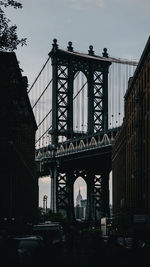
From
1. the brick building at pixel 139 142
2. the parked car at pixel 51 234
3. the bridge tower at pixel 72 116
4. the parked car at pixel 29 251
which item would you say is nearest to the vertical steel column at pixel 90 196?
the bridge tower at pixel 72 116

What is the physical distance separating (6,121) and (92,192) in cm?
12871

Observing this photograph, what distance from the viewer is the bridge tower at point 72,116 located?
14875 centimetres

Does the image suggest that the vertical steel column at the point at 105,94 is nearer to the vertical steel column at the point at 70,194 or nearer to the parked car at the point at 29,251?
the vertical steel column at the point at 70,194

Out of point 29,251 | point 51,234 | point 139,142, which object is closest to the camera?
point 29,251

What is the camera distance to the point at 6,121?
33.2 m

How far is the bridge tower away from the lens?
14875cm

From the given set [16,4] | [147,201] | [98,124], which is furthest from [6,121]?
[98,124]

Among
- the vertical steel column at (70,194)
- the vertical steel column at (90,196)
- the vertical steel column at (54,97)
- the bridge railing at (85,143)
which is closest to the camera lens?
the bridge railing at (85,143)

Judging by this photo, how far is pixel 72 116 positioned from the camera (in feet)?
487

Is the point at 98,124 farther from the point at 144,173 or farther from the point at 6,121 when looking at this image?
the point at 6,121

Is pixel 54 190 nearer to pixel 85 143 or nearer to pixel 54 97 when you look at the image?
pixel 85 143

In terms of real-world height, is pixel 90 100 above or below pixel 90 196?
above

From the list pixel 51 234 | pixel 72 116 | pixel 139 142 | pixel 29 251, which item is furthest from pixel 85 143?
pixel 29 251

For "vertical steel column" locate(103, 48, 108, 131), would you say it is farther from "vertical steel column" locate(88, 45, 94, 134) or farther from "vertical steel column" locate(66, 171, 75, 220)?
"vertical steel column" locate(66, 171, 75, 220)
